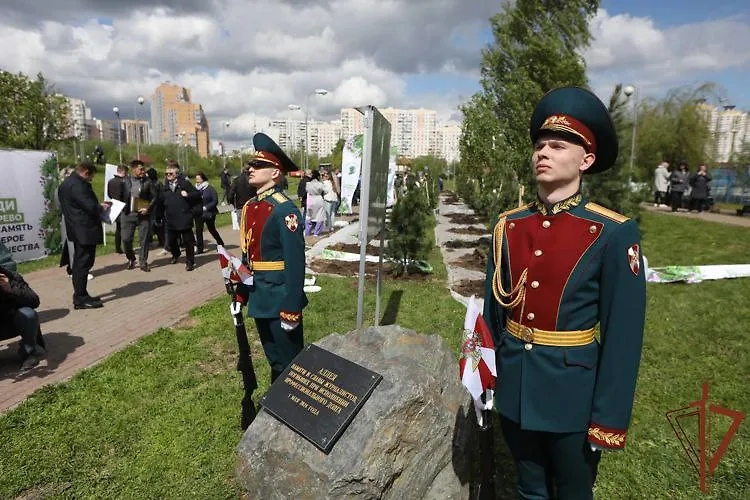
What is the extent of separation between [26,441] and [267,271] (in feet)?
7.37

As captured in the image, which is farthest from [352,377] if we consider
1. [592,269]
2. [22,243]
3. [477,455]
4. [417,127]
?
[417,127]

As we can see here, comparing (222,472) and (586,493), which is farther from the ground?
(586,493)

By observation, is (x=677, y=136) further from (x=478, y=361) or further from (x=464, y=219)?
(x=478, y=361)

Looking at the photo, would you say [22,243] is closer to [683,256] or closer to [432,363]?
[432,363]

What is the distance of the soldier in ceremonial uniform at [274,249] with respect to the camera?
3.43m

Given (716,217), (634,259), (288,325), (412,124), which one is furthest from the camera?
(412,124)

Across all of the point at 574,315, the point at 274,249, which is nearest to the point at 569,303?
the point at 574,315

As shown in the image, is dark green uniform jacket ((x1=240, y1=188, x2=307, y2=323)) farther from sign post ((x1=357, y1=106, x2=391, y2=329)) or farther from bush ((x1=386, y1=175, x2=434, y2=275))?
bush ((x1=386, y1=175, x2=434, y2=275))

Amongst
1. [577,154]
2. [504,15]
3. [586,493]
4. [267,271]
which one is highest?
[504,15]

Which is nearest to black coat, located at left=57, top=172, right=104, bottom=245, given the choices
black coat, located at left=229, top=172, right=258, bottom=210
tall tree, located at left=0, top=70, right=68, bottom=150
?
black coat, located at left=229, top=172, right=258, bottom=210

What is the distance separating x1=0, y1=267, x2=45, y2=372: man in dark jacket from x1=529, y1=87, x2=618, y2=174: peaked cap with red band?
4864 millimetres

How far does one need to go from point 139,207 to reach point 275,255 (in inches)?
270

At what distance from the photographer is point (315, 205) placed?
14.2 meters

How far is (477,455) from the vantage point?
313 cm
